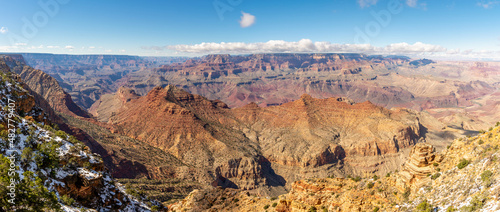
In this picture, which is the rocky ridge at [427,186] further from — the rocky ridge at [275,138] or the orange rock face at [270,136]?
the orange rock face at [270,136]

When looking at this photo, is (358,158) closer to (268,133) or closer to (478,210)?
(268,133)

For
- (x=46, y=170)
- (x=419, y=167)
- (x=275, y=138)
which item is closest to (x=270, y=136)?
(x=275, y=138)

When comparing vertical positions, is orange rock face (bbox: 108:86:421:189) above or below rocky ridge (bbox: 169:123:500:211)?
below

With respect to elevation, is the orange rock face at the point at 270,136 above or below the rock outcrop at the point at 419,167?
below

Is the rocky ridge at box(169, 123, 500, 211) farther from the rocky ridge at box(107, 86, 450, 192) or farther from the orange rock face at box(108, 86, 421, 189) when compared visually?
the orange rock face at box(108, 86, 421, 189)

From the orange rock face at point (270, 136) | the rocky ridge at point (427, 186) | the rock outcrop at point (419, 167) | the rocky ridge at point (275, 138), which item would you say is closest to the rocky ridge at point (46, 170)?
the rocky ridge at point (427, 186)

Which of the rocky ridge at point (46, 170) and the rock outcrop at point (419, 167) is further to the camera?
the rock outcrop at point (419, 167)

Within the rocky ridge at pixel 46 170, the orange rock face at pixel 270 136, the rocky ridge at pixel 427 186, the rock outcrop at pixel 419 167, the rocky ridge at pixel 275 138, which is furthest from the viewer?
the orange rock face at pixel 270 136

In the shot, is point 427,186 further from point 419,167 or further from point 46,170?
point 46,170

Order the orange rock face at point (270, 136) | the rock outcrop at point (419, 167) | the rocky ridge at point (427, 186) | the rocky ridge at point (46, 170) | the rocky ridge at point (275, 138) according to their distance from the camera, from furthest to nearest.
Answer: the orange rock face at point (270, 136) → the rocky ridge at point (275, 138) → the rock outcrop at point (419, 167) → the rocky ridge at point (46, 170) → the rocky ridge at point (427, 186)

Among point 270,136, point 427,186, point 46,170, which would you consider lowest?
point 270,136

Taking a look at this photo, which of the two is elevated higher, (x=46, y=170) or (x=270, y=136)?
(x=46, y=170)

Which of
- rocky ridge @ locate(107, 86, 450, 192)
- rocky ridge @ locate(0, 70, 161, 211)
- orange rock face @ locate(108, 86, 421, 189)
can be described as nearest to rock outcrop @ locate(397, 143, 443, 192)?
rocky ridge @ locate(0, 70, 161, 211)
